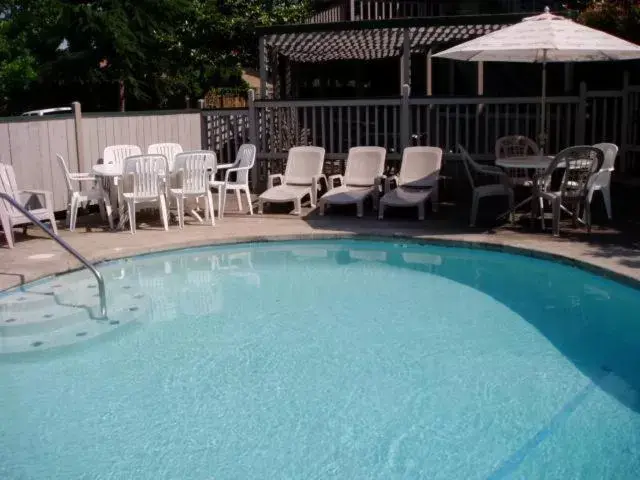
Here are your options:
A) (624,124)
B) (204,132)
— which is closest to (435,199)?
(624,124)

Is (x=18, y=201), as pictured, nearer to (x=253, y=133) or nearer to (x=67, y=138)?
→ (x=67, y=138)

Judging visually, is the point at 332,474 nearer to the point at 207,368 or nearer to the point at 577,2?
the point at 207,368

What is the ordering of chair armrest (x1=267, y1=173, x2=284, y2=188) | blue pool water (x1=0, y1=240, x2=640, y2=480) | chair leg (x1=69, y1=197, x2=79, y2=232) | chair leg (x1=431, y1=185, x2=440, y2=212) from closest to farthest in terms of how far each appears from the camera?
blue pool water (x1=0, y1=240, x2=640, y2=480) < chair leg (x1=69, y1=197, x2=79, y2=232) < chair leg (x1=431, y1=185, x2=440, y2=212) < chair armrest (x1=267, y1=173, x2=284, y2=188)

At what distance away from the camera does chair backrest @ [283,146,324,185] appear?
11.9 meters

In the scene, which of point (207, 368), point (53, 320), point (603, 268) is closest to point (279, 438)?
point (207, 368)

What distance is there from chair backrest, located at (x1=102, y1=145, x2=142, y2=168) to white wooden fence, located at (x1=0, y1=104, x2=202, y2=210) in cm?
36

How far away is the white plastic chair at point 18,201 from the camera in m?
9.23

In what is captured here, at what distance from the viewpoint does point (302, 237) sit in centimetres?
1012

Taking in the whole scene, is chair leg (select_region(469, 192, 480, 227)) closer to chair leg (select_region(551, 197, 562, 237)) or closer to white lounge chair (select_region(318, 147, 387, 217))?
chair leg (select_region(551, 197, 562, 237))

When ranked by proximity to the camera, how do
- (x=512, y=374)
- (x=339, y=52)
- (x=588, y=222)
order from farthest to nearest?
(x=339, y=52) → (x=588, y=222) → (x=512, y=374)

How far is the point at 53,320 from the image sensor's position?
7.25 metres

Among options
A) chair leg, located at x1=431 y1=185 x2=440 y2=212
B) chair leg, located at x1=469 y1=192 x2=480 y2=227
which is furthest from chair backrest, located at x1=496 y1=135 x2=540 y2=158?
chair leg, located at x1=469 y1=192 x2=480 y2=227

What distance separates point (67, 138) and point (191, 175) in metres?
1.96

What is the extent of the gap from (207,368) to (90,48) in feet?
67.7
